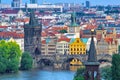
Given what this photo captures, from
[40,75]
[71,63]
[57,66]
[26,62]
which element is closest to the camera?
[40,75]

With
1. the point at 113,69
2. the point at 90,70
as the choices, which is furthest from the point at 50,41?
the point at 90,70

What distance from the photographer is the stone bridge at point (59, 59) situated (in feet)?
174

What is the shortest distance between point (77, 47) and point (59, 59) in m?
3.62

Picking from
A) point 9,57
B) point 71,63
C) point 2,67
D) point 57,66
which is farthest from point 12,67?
point 71,63

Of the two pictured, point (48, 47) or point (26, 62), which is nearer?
point (26, 62)

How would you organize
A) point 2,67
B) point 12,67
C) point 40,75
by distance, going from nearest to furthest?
point 40,75
point 2,67
point 12,67

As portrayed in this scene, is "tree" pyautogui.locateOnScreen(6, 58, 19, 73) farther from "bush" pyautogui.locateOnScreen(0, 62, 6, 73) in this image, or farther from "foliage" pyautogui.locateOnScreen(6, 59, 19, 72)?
"bush" pyautogui.locateOnScreen(0, 62, 6, 73)

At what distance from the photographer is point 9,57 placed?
4975 centimetres

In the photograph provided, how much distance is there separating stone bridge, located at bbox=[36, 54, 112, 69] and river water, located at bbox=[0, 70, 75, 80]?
5.32 meters

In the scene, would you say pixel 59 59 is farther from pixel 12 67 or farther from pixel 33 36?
pixel 12 67

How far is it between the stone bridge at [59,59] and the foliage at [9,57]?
2632 millimetres

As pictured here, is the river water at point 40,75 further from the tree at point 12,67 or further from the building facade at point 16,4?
the building facade at point 16,4

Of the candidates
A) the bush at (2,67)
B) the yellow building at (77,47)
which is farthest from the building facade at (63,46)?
the bush at (2,67)

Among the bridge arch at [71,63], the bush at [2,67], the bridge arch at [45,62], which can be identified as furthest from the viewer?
the bridge arch at [45,62]
